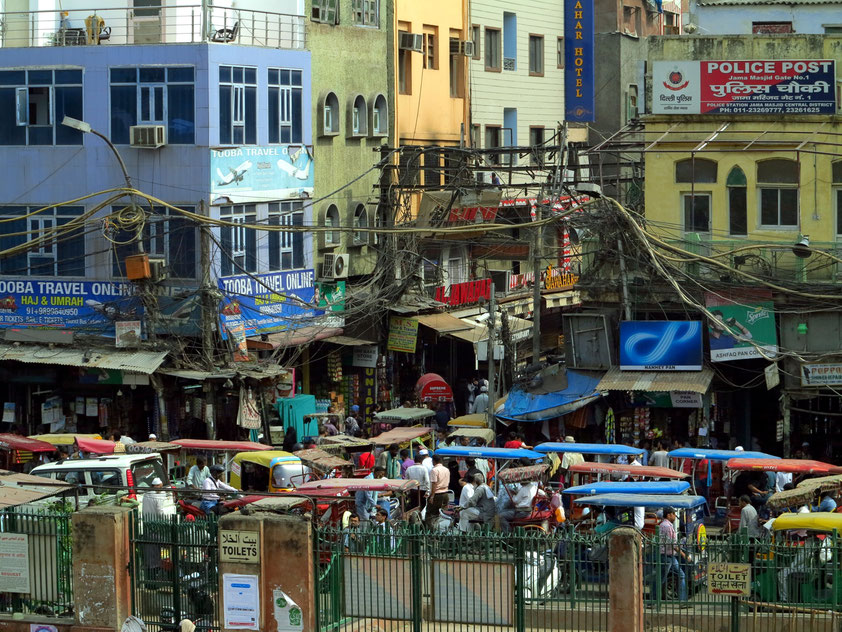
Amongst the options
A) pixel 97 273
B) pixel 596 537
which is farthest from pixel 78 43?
pixel 596 537

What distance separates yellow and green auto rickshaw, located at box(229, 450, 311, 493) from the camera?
23.2m

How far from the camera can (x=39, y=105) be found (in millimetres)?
31203

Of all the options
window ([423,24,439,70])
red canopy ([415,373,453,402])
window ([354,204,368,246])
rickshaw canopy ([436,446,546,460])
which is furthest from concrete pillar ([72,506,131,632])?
window ([423,24,439,70])

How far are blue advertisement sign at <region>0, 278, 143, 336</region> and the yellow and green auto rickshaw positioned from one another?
732 cm

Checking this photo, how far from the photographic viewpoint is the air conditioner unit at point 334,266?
115 feet

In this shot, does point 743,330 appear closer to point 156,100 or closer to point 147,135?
point 147,135

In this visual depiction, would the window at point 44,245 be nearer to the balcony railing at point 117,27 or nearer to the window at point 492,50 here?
the balcony railing at point 117,27

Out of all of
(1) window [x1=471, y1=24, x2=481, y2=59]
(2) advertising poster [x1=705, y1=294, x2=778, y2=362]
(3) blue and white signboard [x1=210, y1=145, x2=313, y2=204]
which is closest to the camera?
(2) advertising poster [x1=705, y1=294, x2=778, y2=362]

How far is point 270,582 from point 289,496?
1.48 m

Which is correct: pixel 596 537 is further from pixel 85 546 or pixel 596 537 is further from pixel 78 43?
pixel 78 43

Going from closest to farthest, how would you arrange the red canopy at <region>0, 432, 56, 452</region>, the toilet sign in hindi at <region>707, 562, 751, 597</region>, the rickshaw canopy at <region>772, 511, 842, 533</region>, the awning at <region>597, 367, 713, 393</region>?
the toilet sign in hindi at <region>707, 562, 751, 597</region>
the rickshaw canopy at <region>772, 511, 842, 533</region>
the red canopy at <region>0, 432, 56, 452</region>
the awning at <region>597, 367, 713, 393</region>

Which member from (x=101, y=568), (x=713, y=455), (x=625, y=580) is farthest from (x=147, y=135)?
(x=625, y=580)

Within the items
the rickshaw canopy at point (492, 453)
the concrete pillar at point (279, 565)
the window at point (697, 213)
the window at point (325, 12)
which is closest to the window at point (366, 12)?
the window at point (325, 12)

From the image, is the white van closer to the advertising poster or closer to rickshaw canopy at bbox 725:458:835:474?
rickshaw canopy at bbox 725:458:835:474
